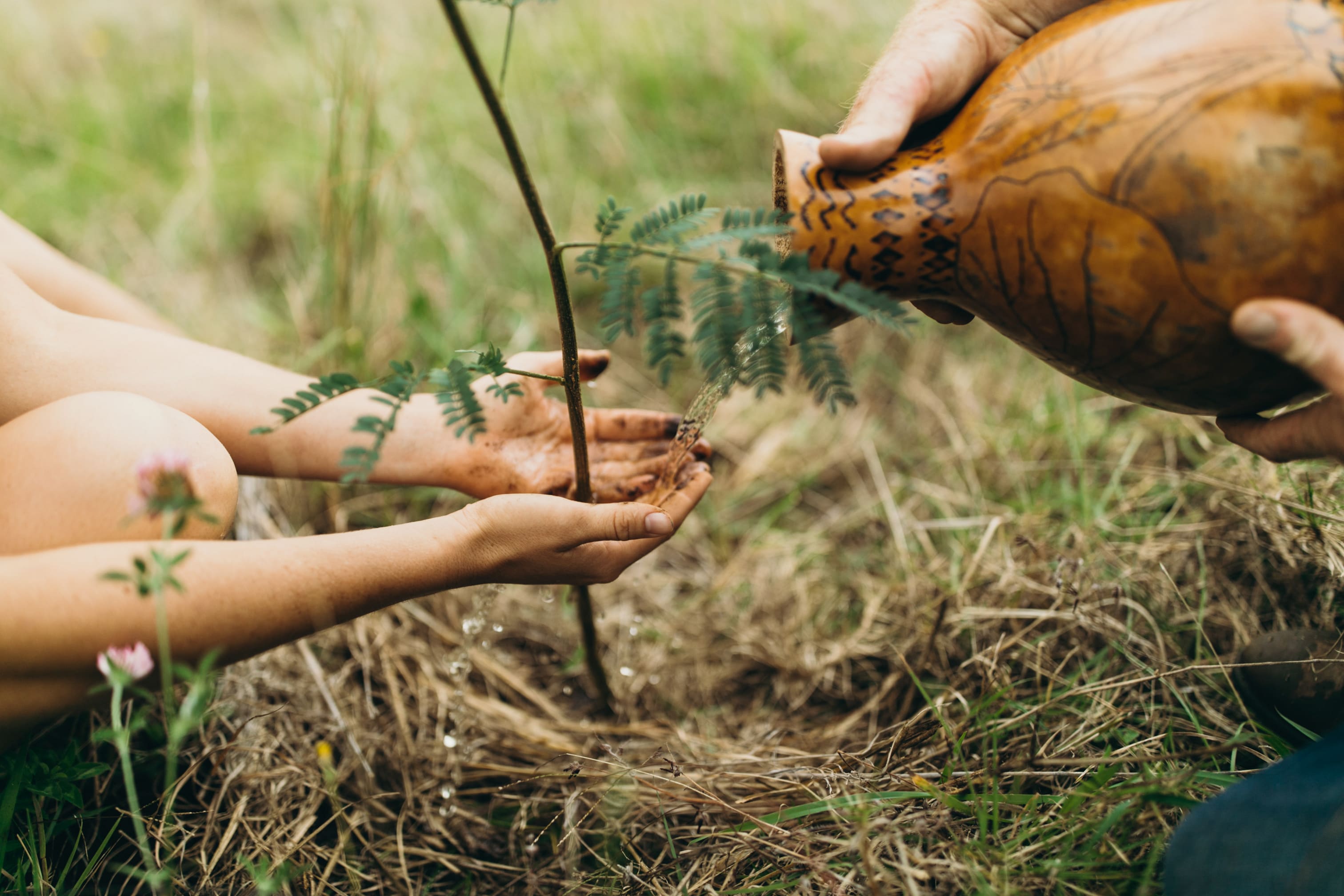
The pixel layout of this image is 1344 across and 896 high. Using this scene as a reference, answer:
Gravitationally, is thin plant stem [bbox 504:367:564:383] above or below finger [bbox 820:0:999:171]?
below

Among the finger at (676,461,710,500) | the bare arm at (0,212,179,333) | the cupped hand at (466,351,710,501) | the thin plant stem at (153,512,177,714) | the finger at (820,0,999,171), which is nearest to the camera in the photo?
the thin plant stem at (153,512,177,714)

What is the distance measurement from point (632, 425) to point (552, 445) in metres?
0.18

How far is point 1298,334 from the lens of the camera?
3.48 feet

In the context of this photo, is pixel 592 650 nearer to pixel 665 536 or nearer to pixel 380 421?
pixel 665 536

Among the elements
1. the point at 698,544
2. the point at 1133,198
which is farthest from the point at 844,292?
the point at 698,544

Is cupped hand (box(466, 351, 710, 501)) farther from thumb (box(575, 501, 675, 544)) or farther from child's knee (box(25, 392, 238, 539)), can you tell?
child's knee (box(25, 392, 238, 539))

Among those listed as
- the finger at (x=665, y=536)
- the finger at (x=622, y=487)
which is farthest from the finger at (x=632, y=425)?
the finger at (x=665, y=536)

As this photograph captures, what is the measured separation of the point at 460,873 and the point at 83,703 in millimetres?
718

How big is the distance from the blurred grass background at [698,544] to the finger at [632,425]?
0.43 m

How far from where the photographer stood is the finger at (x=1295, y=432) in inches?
45.5

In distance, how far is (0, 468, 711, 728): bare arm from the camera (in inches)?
44.2

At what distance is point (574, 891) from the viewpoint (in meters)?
1.50

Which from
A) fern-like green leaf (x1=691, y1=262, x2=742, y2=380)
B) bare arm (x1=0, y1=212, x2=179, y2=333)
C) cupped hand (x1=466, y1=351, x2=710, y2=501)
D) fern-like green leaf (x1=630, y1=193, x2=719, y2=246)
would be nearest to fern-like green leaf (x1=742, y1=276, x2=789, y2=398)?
fern-like green leaf (x1=691, y1=262, x2=742, y2=380)

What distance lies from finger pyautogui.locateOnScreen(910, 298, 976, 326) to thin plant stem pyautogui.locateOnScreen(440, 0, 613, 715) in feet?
2.06
